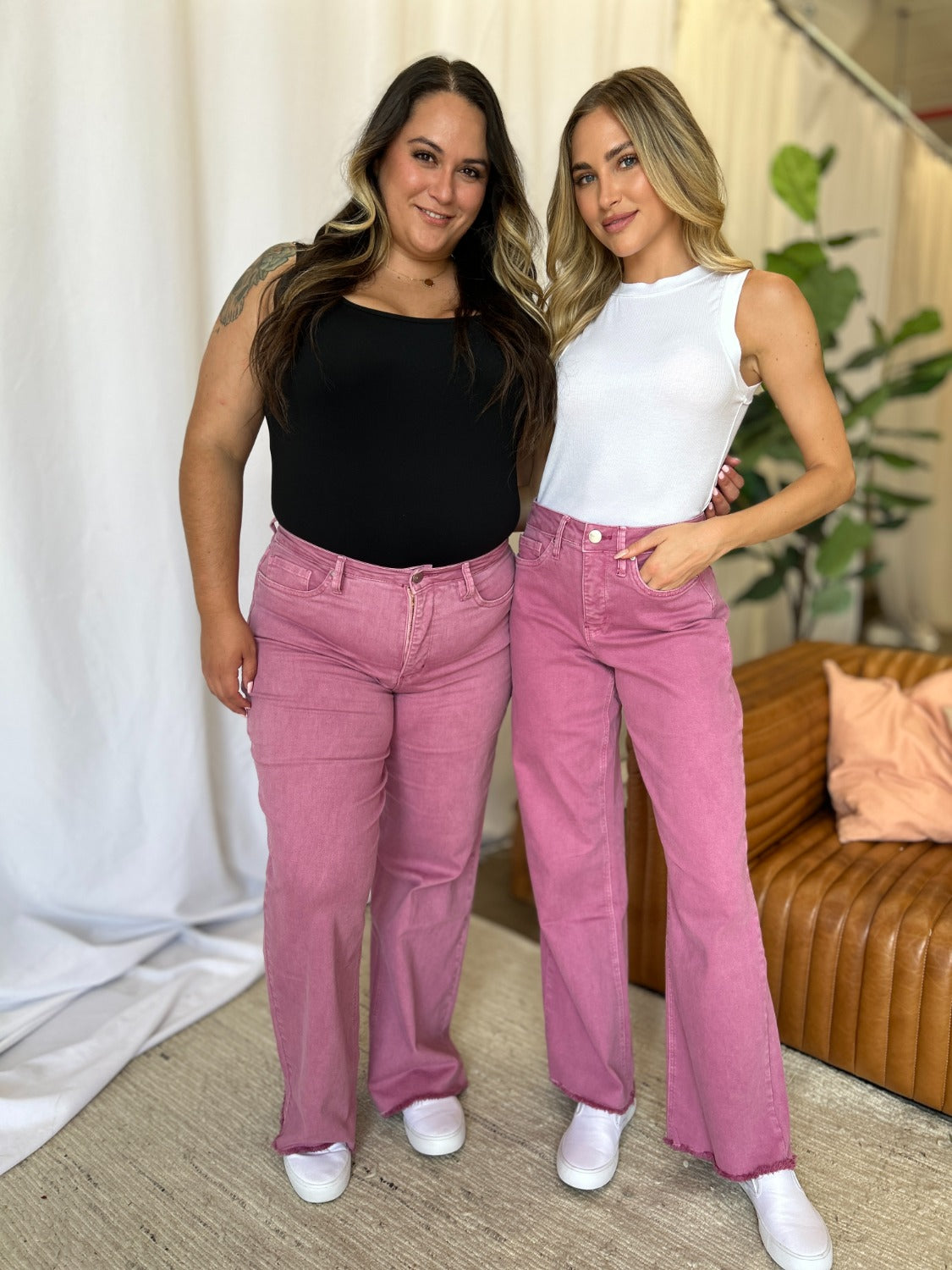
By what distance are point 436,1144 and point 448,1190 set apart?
79mm

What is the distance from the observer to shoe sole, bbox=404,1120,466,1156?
1779mm

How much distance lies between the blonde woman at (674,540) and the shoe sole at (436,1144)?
232 mm

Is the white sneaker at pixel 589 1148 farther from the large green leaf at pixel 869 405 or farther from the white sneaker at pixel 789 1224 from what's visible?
the large green leaf at pixel 869 405

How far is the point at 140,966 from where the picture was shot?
7.62 ft

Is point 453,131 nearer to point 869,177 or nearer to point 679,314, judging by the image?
point 679,314

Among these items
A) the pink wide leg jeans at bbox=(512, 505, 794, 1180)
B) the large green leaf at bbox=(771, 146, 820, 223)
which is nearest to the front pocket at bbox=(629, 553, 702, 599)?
the pink wide leg jeans at bbox=(512, 505, 794, 1180)

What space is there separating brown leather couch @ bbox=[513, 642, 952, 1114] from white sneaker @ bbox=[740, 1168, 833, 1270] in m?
0.38

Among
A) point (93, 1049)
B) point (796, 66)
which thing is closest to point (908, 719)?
point (93, 1049)

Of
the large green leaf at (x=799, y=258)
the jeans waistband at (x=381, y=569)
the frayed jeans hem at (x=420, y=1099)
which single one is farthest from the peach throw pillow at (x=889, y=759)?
the large green leaf at (x=799, y=258)

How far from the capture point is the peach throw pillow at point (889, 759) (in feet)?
7.15

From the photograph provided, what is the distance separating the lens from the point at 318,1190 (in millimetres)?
1666

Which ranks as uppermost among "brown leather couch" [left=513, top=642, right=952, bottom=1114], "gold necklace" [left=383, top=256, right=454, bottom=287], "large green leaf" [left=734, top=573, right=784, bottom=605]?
"gold necklace" [left=383, top=256, right=454, bottom=287]

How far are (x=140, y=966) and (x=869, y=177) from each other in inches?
177

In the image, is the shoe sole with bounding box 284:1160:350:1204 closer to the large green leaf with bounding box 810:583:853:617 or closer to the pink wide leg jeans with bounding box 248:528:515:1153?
the pink wide leg jeans with bounding box 248:528:515:1153
